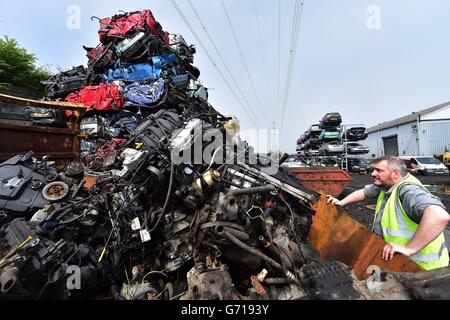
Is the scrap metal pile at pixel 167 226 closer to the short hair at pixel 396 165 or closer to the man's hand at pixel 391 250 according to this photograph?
the man's hand at pixel 391 250

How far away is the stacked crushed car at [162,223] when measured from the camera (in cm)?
160

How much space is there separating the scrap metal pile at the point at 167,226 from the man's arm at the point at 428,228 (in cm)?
65

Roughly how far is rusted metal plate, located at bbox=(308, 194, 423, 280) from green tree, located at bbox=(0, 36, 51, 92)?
16.2 metres

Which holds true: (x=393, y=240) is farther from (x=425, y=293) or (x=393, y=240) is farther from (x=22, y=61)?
(x=22, y=61)

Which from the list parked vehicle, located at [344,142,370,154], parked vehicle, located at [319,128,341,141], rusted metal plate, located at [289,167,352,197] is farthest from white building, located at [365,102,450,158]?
rusted metal plate, located at [289,167,352,197]

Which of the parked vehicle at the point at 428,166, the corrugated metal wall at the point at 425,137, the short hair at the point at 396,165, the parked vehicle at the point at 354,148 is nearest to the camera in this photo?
the short hair at the point at 396,165

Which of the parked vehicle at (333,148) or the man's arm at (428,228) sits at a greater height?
the parked vehicle at (333,148)

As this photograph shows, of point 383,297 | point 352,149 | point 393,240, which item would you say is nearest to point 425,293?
point 383,297

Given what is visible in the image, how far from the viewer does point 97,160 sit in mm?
3779

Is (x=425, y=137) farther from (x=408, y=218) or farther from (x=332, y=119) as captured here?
(x=408, y=218)

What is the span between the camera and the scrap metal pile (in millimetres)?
1534

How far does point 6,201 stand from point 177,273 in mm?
1700

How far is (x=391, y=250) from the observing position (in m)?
1.75

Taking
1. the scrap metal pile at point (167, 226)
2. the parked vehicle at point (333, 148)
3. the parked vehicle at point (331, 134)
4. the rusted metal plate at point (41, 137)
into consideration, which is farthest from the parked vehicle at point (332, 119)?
the rusted metal plate at point (41, 137)
